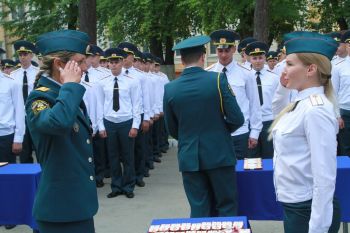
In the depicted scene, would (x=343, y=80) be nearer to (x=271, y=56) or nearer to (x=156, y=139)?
(x=271, y=56)

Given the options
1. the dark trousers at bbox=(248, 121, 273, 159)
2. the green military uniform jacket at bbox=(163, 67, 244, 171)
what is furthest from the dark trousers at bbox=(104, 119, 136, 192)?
the green military uniform jacket at bbox=(163, 67, 244, 171)

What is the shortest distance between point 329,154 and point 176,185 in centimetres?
617

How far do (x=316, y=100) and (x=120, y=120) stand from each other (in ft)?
18.4

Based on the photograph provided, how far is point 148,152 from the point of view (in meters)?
10.6

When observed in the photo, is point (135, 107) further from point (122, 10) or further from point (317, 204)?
point (122, 10)

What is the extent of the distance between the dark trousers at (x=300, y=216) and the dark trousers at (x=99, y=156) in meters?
6.37

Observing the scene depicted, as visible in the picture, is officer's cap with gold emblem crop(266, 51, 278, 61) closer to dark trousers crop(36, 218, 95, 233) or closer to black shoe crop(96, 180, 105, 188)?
black shoe crop(96, 180, 105, 188)

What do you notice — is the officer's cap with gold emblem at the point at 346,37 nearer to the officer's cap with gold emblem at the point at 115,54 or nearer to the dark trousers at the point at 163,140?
the officer's cap with gold emblem at the point at 115,54

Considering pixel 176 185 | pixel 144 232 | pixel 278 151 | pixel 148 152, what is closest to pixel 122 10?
pixel 148 152

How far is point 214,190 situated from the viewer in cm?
491

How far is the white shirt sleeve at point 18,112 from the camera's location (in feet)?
23.1

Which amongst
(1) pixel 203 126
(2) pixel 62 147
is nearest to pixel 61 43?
(2) pixel 62 147

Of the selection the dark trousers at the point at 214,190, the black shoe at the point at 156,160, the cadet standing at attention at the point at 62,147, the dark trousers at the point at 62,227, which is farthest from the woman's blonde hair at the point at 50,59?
the black shoe at the point at 156,160

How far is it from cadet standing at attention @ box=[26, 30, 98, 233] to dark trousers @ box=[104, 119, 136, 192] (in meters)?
5.05
